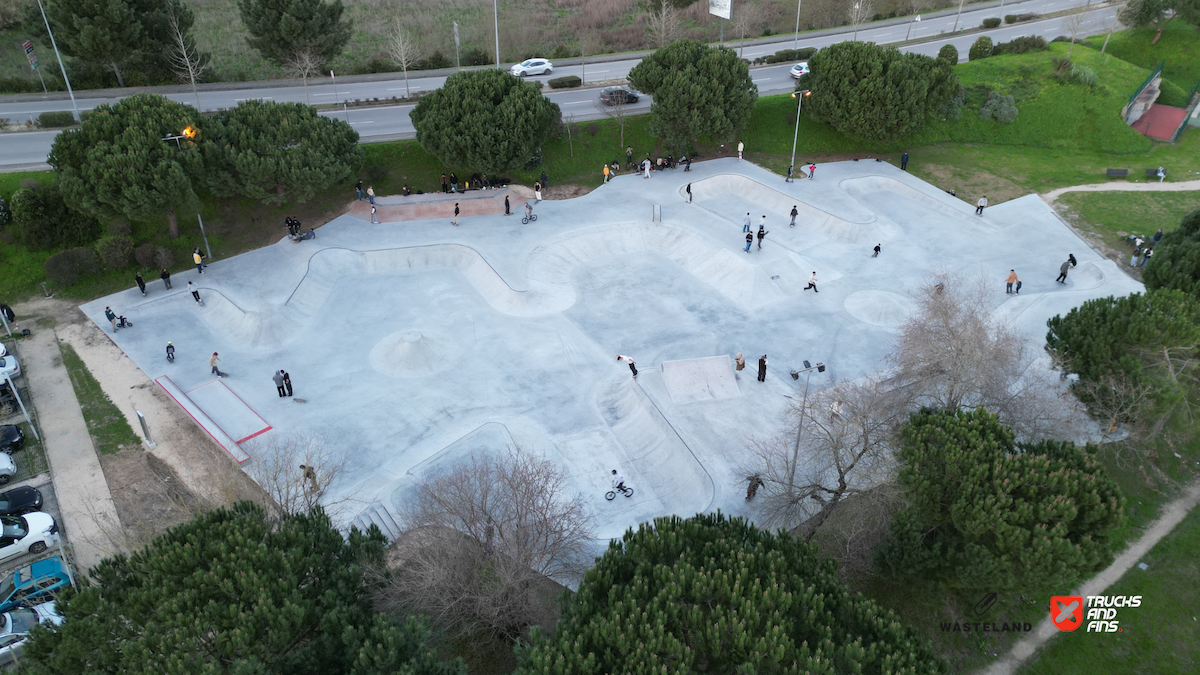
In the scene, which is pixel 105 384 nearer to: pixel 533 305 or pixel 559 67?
pixel 533 305

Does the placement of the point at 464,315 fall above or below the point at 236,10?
below

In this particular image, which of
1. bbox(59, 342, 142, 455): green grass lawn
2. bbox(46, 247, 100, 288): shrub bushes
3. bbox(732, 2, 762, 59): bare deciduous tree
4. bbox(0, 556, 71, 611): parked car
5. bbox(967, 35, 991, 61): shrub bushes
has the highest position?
bbox(732, 2, 762, 59): bare deciduous tree

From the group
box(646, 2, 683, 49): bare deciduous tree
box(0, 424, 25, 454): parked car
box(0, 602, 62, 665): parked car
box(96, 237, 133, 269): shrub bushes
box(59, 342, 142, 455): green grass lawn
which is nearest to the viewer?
box(0, 602, 62, 665): parked car

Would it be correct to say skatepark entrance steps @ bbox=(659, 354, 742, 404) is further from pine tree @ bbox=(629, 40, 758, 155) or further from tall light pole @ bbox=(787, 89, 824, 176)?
tall light pole @ bbox=(787, 89, 824, 176)

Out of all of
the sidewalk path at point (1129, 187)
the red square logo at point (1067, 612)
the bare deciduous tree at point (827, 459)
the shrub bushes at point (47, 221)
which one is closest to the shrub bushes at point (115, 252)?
the shrub bushes at point (47, 221)

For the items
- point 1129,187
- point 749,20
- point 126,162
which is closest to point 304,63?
point 126,162

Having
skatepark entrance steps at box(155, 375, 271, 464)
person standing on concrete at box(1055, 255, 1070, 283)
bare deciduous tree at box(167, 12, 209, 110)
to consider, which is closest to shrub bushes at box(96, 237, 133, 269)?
skatepark entrance steps at box(155, 375, 271, 464)

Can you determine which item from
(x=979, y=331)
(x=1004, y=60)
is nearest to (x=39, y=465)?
(x=979, y=331)

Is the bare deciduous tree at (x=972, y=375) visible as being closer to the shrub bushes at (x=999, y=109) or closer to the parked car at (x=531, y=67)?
the shrub bushes at (x=999, y=109)
